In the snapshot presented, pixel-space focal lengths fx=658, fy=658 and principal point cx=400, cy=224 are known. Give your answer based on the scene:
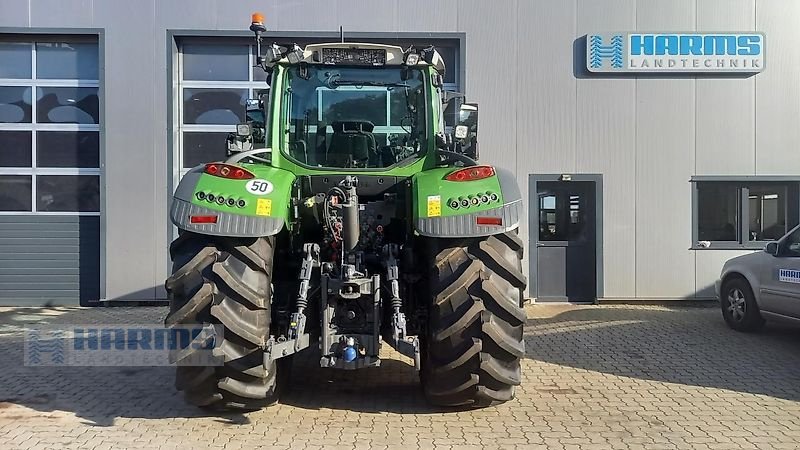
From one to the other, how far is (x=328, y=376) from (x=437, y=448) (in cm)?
208

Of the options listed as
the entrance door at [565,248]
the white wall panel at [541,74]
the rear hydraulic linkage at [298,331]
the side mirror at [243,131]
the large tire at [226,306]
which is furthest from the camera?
the entrance door at [565,248]

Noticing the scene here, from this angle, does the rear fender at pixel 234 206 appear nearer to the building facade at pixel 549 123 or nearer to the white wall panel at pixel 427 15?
the building facade at pixel 549 123

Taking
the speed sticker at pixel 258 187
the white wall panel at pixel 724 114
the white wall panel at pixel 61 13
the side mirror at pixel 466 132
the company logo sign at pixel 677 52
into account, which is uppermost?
the white wall panel at pixel 61 13

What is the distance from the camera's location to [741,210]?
442 inches

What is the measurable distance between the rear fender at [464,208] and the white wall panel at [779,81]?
826 cm

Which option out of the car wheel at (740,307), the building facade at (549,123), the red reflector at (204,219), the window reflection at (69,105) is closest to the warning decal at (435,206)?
the red reflector at (204,219)

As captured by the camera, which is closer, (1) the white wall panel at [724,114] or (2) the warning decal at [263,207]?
(2) the warning decal at [263,207]

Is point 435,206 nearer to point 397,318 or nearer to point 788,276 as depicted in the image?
point 397,318

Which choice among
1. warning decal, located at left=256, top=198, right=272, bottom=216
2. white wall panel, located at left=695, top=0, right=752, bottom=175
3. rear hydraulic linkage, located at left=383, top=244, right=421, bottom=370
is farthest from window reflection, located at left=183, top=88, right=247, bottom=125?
white wall panel, located at left=695, top=0, right=752, bottom=175

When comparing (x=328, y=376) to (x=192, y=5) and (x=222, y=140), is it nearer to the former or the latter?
(x=222, y=140)

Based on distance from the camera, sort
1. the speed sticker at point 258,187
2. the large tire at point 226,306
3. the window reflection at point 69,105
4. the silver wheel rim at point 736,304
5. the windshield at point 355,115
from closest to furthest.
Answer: the large tire at point 226,306 < the speed sticker at point 258,187 < the windshield at point 355,115 < the silver wheel rim at point 736,304 < the window reflection at point 69,105

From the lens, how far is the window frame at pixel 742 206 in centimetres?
1106

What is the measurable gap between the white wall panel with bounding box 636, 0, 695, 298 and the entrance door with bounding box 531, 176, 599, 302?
0.84 m

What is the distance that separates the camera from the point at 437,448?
4434 millimetres
